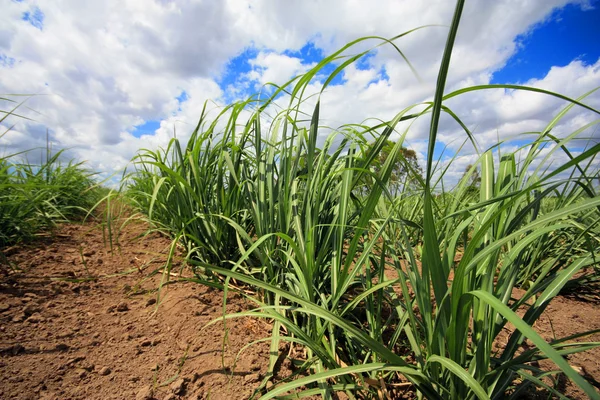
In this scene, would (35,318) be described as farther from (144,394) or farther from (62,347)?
(144,394)

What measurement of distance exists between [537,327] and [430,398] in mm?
979

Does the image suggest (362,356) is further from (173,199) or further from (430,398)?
(173,199)

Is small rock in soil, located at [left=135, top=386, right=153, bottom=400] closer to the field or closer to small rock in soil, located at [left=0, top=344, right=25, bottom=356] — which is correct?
the field

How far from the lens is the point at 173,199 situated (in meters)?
1.78

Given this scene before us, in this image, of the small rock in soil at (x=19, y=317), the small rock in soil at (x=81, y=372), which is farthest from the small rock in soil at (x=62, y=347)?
the small rock in soil at (x=19, y=317)

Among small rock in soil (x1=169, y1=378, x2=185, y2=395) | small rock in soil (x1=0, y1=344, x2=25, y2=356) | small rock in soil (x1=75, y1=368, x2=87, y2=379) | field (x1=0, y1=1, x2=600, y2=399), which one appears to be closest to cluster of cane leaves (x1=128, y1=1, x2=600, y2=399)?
field (x1=0, y1=1, x2=600, y2=399)

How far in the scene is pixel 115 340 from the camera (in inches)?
44.2

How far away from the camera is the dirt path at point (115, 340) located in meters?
0.91

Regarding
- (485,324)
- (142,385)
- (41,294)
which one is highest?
(485,324)

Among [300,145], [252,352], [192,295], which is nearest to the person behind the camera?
[252,352]

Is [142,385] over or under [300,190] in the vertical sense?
under

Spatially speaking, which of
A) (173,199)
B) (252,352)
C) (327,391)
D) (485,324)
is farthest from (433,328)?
(173,199)


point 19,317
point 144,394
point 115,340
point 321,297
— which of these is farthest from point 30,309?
point 321,297

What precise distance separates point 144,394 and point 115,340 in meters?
0.34
